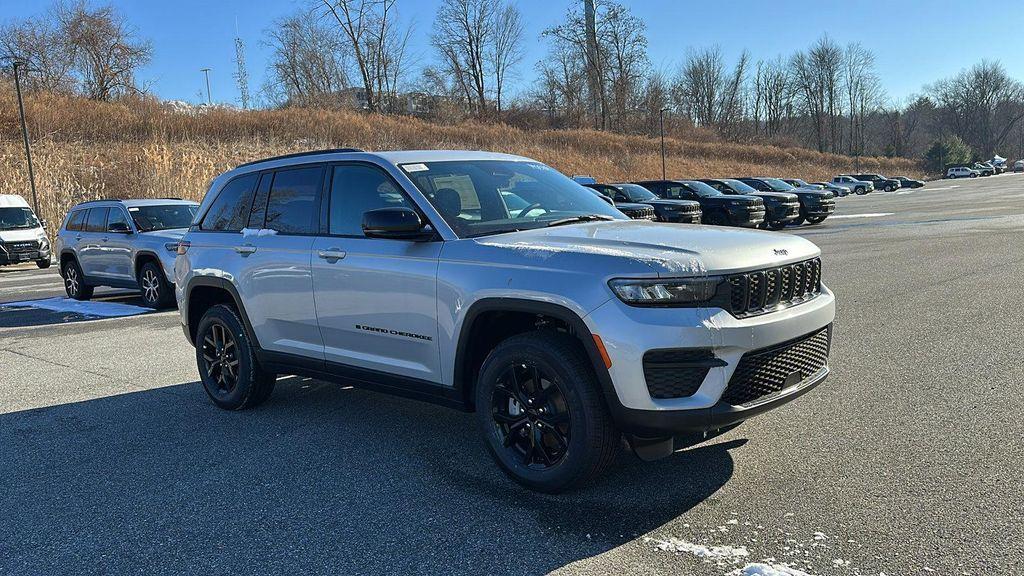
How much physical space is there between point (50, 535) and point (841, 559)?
11.9ft

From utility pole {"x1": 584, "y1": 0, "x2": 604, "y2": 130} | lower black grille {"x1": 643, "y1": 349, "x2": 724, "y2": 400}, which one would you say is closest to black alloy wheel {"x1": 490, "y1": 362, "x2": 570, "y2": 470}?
lower black grille {"x1": 643, "y1": 349, "x2": 724, "y2": 400}

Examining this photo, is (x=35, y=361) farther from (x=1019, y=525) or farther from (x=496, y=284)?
(x=1019, y=525)

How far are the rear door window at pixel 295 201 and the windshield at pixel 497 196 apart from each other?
84cm

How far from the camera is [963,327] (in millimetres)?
7254

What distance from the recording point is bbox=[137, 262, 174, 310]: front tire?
1184 cm

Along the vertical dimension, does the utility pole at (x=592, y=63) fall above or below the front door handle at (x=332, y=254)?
above

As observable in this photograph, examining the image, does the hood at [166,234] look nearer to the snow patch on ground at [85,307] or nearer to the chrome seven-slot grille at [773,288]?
the snow patch on ground at [85,307]

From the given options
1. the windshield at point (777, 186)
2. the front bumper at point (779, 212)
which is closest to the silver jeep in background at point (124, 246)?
the front bumper at point (779, 212)

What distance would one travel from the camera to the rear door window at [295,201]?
5105 millimetres

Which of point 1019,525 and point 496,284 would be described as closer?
point 1019,525

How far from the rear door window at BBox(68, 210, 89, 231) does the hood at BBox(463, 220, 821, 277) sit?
40.8ft

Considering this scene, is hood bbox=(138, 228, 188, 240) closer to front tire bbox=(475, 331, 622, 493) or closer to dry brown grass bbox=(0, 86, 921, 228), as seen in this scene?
front tire bbox=(475, 331, 622, 493)

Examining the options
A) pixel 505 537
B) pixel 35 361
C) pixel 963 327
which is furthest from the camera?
pixel 35 361

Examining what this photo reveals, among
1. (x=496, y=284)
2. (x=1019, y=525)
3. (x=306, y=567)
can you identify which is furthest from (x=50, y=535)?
(x=1019, y=525)
